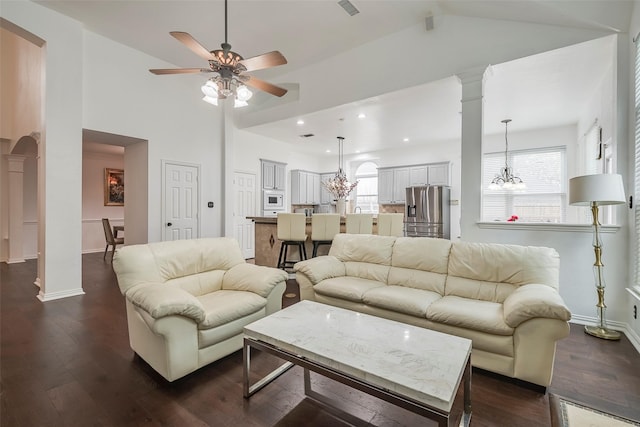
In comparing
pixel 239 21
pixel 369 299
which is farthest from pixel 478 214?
pixel 239 21

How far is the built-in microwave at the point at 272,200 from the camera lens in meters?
7.09

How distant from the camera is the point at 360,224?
4363 millimetres

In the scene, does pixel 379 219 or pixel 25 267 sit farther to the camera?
pixel 25 267

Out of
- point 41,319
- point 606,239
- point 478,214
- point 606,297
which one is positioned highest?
point 478,214

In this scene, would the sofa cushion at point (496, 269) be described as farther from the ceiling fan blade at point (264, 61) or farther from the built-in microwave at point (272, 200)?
the built-in microwave at point (272, 200)

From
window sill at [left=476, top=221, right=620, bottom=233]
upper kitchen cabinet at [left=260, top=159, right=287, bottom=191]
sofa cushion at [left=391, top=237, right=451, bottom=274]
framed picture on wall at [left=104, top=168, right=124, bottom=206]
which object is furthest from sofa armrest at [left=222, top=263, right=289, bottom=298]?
framed picture on wall at [left=104, top=168, right=124, bottom=206]

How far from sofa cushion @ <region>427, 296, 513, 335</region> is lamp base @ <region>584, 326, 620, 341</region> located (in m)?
1.22

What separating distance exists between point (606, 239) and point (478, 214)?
3.71ft

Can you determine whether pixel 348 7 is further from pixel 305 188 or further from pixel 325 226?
pixel 305 188

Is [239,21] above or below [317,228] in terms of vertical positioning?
above

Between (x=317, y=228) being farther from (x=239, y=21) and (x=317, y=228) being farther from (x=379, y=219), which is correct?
(x=239, y=21)

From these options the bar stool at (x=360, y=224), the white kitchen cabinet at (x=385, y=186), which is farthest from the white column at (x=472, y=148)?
the white kitchen cabinet at (x=385, y=186)

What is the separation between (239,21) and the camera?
380 cm

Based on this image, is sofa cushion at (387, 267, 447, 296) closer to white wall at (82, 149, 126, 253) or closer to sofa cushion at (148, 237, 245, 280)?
sofa cushion at (148, 237, 245, 280)
